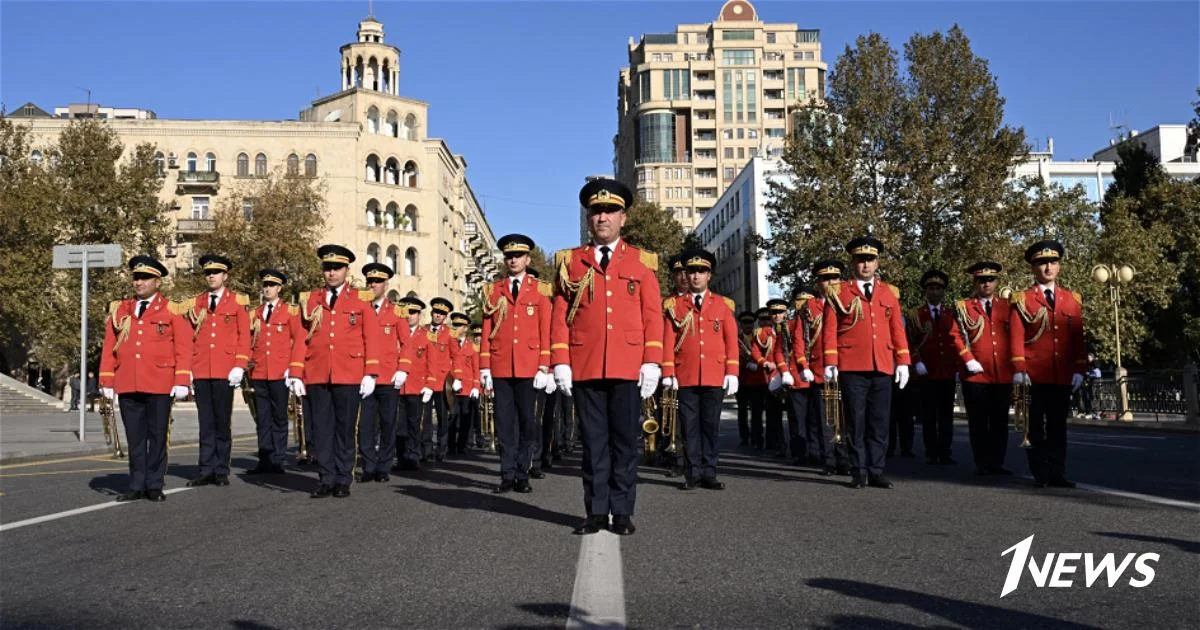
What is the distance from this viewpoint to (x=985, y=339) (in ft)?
37.5

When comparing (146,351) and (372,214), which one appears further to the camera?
(372,214)

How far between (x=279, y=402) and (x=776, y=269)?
32.2 meters

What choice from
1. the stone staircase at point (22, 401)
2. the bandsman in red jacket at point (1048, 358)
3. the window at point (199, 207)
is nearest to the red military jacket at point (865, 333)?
the bandsman in red jacket at point (1048, 358)

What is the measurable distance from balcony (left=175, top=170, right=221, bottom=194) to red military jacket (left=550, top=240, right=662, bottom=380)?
6585 cm

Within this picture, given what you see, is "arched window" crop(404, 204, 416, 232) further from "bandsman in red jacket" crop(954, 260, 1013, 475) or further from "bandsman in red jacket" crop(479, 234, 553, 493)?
"bandsman in red jacket" crop(954, 260, 1013, 475)

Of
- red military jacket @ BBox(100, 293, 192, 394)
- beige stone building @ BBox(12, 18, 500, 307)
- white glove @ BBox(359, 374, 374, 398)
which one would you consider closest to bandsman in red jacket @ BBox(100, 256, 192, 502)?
red military jacket @ BBox(100, 293, 192, 394)

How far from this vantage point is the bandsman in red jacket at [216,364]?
38.1 ft

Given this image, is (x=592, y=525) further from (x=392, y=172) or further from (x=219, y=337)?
(x=392, y=172)

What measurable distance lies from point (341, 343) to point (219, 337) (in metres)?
2.04

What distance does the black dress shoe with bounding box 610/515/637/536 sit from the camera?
728 centimetres

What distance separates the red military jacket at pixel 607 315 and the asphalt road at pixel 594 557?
118 centimetres

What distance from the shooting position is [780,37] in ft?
466

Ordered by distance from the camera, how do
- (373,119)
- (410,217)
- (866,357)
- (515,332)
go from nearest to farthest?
(866,357) < (515,332) < (373,119) < (410,217)

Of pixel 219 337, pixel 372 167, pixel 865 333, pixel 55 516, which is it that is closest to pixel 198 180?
pixel 372 167
